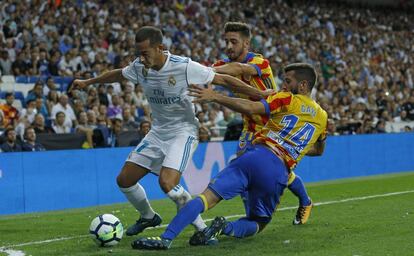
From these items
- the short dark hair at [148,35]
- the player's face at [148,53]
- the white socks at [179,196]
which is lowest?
the white socks at [179,196]

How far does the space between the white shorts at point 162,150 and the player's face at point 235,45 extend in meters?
A: 1.16

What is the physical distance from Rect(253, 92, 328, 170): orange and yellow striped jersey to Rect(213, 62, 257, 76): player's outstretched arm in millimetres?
790

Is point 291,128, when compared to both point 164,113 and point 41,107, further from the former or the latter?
point 41,107

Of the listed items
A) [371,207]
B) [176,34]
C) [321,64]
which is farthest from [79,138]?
[321,64]

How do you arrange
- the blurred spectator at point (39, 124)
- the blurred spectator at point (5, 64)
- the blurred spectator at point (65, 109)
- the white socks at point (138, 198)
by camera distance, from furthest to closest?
the blurred spectator at point (5, 64) → the blurred spectator at point (65, 109) → the blurred spectator at point (39, 124) → the white socks at point (138, 198)

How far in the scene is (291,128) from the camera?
8.58 metres

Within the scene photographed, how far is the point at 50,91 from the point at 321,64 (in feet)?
47.3

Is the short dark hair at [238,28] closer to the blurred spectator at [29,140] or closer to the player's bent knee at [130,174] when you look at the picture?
the player's bent knee at [130,174]

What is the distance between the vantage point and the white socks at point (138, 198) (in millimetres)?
9367

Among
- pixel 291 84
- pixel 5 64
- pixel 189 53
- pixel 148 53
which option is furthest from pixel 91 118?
pixel 291 84

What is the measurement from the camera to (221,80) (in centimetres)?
856

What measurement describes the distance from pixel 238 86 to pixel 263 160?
2.57 feet

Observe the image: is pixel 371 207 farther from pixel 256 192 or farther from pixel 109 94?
pixel 109 94

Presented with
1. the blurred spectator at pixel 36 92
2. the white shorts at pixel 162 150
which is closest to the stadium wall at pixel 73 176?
the blurred spectator at pixel 36 92
